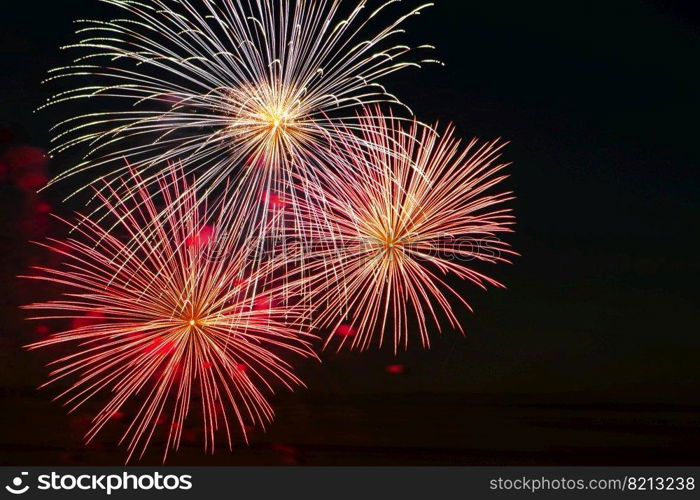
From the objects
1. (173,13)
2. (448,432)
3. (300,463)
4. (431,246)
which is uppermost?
(173,13)

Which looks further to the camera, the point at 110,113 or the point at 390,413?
the point at 390,413

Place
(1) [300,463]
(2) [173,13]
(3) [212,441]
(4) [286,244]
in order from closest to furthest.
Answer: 1. (2) [173,13]
2. (4) [286,244]
3. (1) [300,463]
4. (3) [212,441]

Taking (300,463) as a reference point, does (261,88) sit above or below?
above

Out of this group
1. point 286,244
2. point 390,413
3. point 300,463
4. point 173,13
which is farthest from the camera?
point 390,413

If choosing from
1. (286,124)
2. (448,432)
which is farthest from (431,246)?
(448,432)

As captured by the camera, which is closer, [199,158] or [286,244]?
[199,158]

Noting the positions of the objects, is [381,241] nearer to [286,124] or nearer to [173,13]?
[286,124]

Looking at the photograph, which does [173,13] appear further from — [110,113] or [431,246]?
[431,246]

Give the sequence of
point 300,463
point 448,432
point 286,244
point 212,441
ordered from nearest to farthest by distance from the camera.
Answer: point 286,244 → point 300,463 → point 212,441 → point 448,432

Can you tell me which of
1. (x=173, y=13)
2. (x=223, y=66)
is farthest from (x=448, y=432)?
(x=173, y=13)
